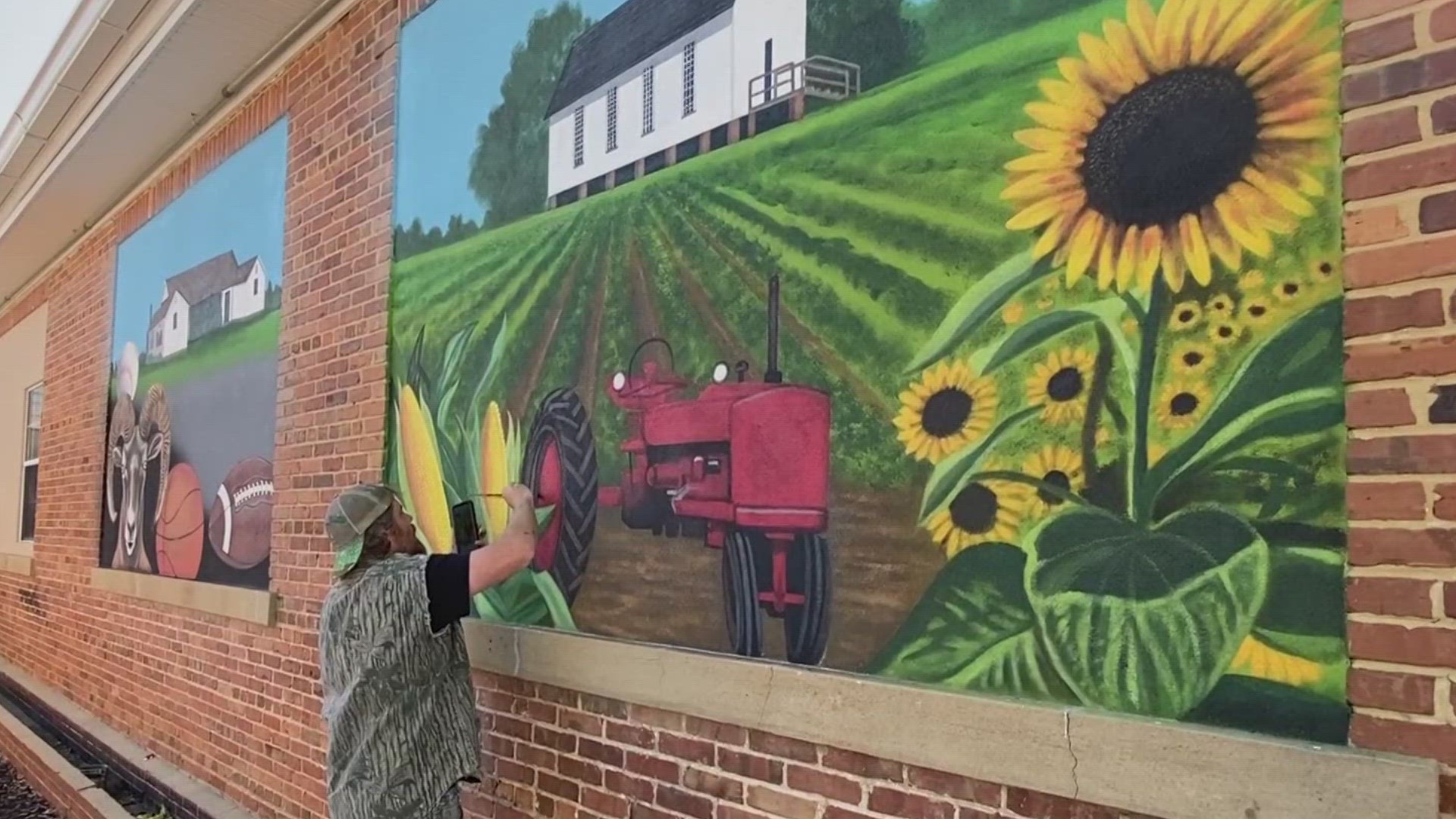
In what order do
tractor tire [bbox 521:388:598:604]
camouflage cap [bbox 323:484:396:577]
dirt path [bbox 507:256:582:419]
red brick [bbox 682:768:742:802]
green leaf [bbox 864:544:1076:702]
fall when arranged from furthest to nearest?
1. dirt path [bbox 507:256:582:419]
2. tractor tire [bbox 521:388:598:604]
3. camouflage cap [bbox 323:484:396:577]
4. red brick [bbox 682:768:742:802]
5. green leaf [bbox 864:544:1076:702]

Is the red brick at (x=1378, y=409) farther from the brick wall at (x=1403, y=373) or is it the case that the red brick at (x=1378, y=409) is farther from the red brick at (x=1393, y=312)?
the red brick at (x=1393, y=312)

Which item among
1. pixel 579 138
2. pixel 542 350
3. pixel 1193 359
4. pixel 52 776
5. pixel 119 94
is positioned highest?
pixel 119 94

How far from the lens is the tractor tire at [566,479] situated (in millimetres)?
3748

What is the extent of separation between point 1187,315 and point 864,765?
1.39m

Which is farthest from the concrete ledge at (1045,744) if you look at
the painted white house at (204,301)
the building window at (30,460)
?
the building window at (30,460)

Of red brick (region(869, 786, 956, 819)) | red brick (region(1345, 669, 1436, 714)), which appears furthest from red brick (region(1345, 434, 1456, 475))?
red brick (region(869, 786, 956, 819))

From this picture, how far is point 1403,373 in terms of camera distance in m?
1.82

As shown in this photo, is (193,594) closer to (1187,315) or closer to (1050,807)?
(1050,807)

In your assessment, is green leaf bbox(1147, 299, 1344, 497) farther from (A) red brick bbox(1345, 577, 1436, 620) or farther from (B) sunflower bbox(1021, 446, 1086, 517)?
(A) red brick bbox(1345, 577, 1436, 620)

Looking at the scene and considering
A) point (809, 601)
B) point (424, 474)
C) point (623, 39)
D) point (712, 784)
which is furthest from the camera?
point (424, 474)

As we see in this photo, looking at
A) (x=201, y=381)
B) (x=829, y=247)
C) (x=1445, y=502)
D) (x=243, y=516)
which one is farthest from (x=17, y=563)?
(x=1445, y=502)

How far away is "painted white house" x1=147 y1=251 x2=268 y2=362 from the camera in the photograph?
6533mm

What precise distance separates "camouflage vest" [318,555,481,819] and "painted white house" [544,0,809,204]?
5.51 feet

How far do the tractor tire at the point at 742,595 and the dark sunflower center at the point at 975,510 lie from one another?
2.33ft
